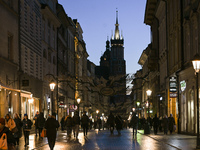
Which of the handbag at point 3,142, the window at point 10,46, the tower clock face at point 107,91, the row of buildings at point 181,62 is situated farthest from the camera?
the window at point 10,46

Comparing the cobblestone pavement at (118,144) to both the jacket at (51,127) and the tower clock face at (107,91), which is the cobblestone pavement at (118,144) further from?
the tower clock face at (107,91)

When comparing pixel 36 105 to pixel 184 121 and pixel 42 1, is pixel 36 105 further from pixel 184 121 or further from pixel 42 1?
pixel 184 121

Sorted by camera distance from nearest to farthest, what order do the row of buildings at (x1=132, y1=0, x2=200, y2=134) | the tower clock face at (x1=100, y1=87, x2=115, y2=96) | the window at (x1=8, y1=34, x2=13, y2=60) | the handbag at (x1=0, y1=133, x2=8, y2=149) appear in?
the handbag at (x1=0, y1=133, x2=8, y2=149)
the tower clock face at (x1=100, y1=87, x2=115, y2=96)
the row of buildings at (x1=132, y1=0, x2=200, y2=134)
the window at (x1=8, y1=34, x2=13, y2=60)

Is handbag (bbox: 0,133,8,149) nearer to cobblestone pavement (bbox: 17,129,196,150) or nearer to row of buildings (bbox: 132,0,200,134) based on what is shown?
cobblestone pavement (bbox: 17,129,196,150)

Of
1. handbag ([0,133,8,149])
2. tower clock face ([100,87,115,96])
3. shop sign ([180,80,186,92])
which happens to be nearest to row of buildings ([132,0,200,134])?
shop sign ([180,80,186,92])

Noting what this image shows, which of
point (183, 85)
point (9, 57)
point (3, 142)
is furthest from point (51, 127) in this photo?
point (183, 85)

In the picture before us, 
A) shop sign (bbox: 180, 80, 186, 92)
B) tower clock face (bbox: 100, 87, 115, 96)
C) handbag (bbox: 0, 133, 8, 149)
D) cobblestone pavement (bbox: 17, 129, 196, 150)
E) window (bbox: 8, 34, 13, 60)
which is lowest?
cobblestone pavement (bbox: 17, 129, 196, 150)

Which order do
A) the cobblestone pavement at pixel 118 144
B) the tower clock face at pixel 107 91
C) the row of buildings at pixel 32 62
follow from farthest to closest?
1. the row of buildings at pixel 32 62
2. the tower clock face at pixel 107 91
3. the cobblestone pavement at pixel 118 144

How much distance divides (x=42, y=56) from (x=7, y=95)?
17.8 meters

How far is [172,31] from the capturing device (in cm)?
4662

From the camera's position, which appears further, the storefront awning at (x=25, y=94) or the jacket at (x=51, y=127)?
the storefront awning at (x=25, y=94)

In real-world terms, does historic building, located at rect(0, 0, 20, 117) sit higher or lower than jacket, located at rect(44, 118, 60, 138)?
higher

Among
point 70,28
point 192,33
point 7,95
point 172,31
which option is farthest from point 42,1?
point 70,28

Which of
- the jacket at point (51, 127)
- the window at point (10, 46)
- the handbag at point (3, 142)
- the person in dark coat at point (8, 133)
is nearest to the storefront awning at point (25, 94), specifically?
the window at point (10, 46)
